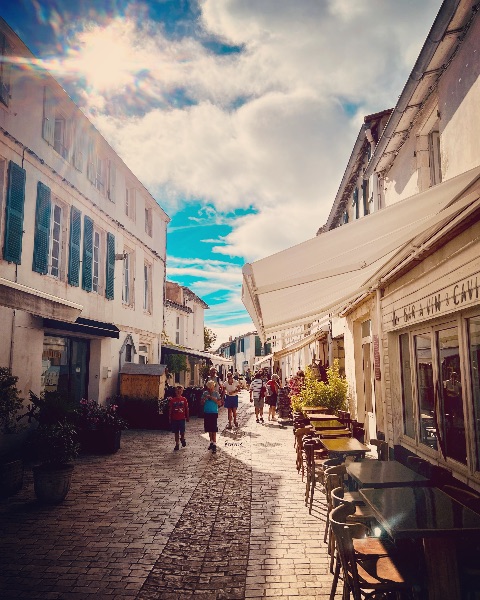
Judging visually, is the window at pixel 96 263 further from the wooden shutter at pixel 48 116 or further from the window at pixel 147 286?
the window at pixel 147 286

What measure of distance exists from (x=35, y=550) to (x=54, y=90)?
9586 mm

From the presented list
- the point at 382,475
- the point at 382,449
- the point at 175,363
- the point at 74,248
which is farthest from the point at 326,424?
the point at 175,363

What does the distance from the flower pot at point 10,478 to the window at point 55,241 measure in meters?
4.88

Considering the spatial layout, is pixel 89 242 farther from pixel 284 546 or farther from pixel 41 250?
pixel 284 546

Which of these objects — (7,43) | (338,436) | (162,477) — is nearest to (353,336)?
(338,436)

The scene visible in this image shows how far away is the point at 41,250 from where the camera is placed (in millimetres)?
9453

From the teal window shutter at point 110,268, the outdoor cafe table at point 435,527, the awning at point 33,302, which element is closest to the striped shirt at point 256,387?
the teal window shutter at point 110,268

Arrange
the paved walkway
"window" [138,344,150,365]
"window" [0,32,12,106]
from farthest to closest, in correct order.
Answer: "window" [138,344,150,365], "window" [0,32,12,106], the paved walkway

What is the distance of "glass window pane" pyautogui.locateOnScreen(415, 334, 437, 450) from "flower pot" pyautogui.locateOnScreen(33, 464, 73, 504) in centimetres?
511

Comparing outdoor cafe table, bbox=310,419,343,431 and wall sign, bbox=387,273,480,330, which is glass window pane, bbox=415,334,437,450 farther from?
outdoor cafe table, bbox=310,419,343,431

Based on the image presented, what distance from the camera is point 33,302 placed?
20.0ft

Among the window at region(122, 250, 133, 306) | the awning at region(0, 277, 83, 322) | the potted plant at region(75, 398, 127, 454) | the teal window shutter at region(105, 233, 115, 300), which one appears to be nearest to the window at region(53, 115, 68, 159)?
the teal window shutter at region(105, 233, 115, 300)

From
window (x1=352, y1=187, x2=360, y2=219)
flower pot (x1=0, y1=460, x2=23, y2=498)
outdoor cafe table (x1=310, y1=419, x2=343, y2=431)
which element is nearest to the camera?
flower pot (x1=0, y1=460, x2=23, y2=498)

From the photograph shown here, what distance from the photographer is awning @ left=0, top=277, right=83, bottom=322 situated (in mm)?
5492
